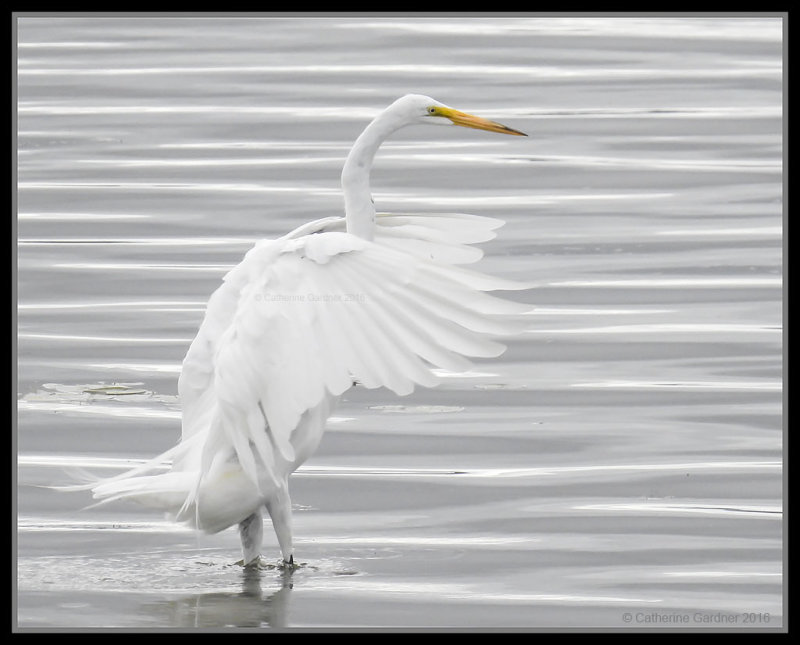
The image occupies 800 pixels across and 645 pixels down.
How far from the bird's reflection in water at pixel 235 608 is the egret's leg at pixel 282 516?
0.13 metres

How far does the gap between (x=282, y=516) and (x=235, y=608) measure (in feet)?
1.48

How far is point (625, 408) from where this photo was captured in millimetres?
7660

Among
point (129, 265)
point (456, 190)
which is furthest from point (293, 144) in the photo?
point (129, 265)

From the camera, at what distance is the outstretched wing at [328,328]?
5.41 metres

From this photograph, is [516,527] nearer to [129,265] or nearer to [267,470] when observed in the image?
[267,470]

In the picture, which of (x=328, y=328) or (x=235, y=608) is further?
(x=235, y=608)

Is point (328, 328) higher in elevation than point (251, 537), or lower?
higher

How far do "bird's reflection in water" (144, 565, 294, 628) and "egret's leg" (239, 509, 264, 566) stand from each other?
Result: 158mm

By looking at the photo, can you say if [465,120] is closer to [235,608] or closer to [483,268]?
[235,608]

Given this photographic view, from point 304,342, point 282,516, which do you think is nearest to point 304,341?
point 304,342

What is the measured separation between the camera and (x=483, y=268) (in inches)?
376

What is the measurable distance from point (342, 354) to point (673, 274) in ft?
14.5

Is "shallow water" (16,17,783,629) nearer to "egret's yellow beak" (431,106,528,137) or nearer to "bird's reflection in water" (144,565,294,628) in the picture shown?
"bird's reflection in water" (144,565,294,628)
